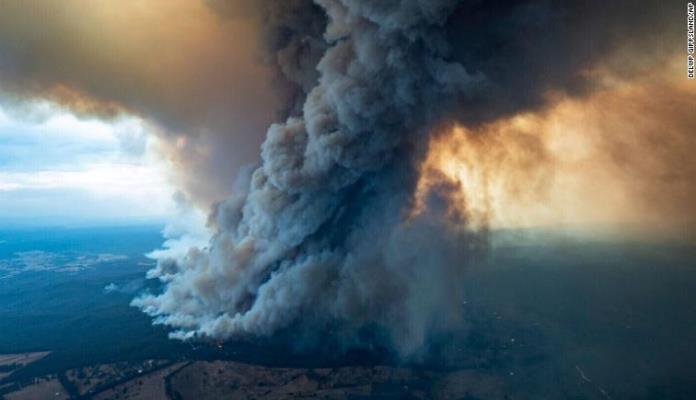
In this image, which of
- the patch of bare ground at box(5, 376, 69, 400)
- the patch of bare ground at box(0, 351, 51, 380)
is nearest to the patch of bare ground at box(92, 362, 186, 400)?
the patch of bare ground at box(5, 376, 69, 400)

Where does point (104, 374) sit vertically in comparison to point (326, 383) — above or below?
above

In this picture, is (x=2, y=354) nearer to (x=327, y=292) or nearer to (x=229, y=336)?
(x=229, y=336)

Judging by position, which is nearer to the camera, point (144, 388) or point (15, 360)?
point (144, 388)

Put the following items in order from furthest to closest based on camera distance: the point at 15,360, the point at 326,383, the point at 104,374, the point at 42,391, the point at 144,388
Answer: the point at 15,360
the point at 104,374
the point at 42,391
the point at 144,388
the point at 326,383

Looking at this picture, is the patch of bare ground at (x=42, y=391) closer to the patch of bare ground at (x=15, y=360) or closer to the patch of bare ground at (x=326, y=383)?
the patch of bare ground at (x=15, y=360)

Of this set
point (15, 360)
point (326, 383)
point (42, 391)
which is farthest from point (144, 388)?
point (15, 360)

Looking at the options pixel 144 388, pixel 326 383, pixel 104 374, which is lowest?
pixel 326 383

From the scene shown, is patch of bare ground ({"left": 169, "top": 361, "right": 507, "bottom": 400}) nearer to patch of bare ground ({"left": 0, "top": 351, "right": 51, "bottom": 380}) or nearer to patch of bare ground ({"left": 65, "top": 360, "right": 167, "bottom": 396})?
patch of bare ground ({"left": 65, "top": 360, "right": 167, "bottom": 396})

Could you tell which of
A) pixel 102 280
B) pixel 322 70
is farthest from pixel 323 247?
pixel 102 280

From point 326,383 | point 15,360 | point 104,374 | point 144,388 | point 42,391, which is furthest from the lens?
point 15,360

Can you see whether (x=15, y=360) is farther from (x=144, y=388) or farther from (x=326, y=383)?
(x=326, y=383)

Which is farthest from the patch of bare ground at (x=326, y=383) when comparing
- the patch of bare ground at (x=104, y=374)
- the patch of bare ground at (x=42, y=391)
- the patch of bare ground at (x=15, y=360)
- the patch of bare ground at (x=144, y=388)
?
the patch of bare ground at (x=15, y=360)
